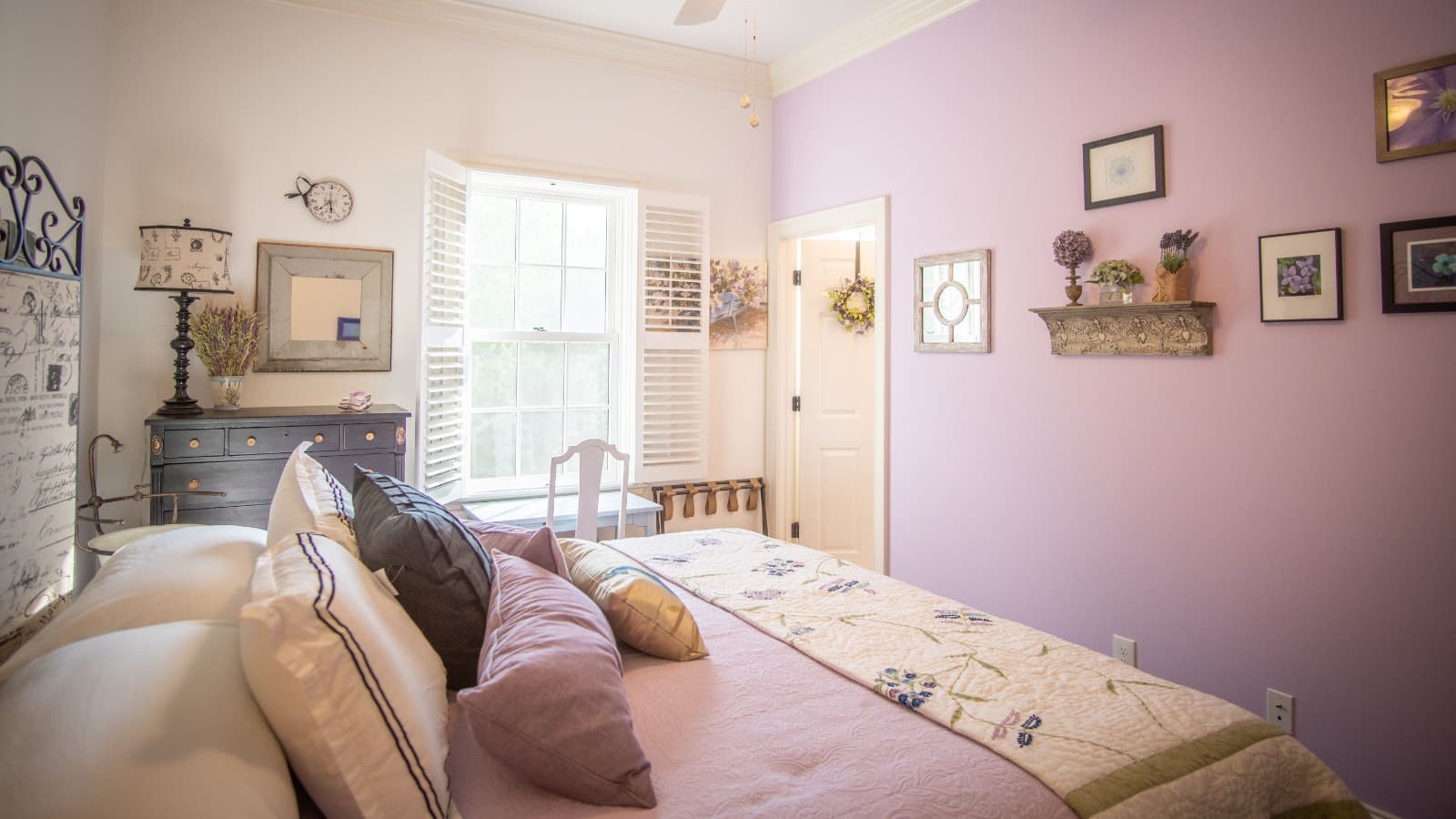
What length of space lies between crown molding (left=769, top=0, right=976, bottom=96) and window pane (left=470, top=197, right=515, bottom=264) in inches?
70.9

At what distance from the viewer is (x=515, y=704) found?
1.16 meters

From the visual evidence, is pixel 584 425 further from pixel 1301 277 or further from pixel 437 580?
pixel 1301 277

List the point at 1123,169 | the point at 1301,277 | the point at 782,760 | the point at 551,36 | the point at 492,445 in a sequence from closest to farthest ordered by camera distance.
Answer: the point at 782,760 → the point at 1301,277 → the point at 1123,169 → the point at 551,36 → the point at 492,445

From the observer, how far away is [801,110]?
4656 millimetres

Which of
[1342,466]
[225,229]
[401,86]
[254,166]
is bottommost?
[1342,466]

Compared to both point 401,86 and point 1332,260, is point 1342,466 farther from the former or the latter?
point 401,86

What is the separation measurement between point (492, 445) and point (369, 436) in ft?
3.08

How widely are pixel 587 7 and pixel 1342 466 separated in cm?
367

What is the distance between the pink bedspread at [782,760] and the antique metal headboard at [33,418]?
1143 mm

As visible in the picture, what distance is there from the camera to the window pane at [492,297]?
4199 millimetres

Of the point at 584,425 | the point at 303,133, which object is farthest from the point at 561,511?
the point at 303,133

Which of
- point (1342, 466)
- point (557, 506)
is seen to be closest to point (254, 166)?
point (557, 506)

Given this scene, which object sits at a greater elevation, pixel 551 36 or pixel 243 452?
pixel 551 36

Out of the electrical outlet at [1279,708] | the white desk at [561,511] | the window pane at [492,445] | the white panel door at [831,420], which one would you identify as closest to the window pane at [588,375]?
the window pane at [492,445]
